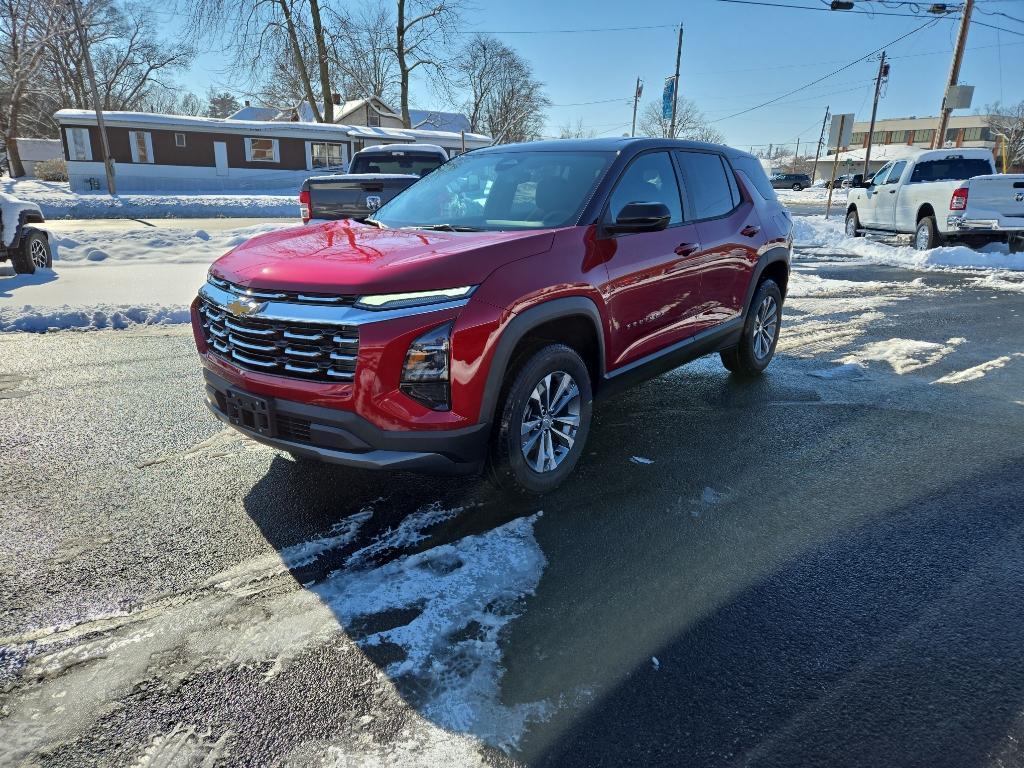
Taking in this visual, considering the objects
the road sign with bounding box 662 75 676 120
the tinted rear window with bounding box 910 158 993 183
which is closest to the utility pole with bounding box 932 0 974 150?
the tinted rear window with bounding box 910 158 993 183

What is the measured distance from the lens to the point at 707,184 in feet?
15.8

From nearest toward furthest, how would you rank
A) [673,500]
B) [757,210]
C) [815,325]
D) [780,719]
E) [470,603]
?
[780,719] < [470,603] < [673,500] < [757,210] < [815,325]

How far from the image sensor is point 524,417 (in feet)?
11.0

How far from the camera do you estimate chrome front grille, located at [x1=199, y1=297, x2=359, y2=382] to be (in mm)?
2811

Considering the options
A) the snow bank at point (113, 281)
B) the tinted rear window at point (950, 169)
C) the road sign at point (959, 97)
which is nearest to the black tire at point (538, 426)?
the snow bank at point (113, 281)

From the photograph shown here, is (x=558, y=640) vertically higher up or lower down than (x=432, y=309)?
lower down

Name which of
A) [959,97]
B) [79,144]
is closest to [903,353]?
[959,97]

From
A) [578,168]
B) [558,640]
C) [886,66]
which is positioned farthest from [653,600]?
[886,66]

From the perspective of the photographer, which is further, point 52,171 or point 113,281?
point 52,171

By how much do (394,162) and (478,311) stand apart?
9.73 metres

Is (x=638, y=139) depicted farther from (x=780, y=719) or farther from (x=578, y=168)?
(x=780, y=719)

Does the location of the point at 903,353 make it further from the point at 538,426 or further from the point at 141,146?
the point at 141,146

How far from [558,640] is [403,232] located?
227 cm

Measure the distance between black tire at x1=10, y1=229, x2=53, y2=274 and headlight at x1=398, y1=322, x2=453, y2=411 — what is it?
30.1ft
